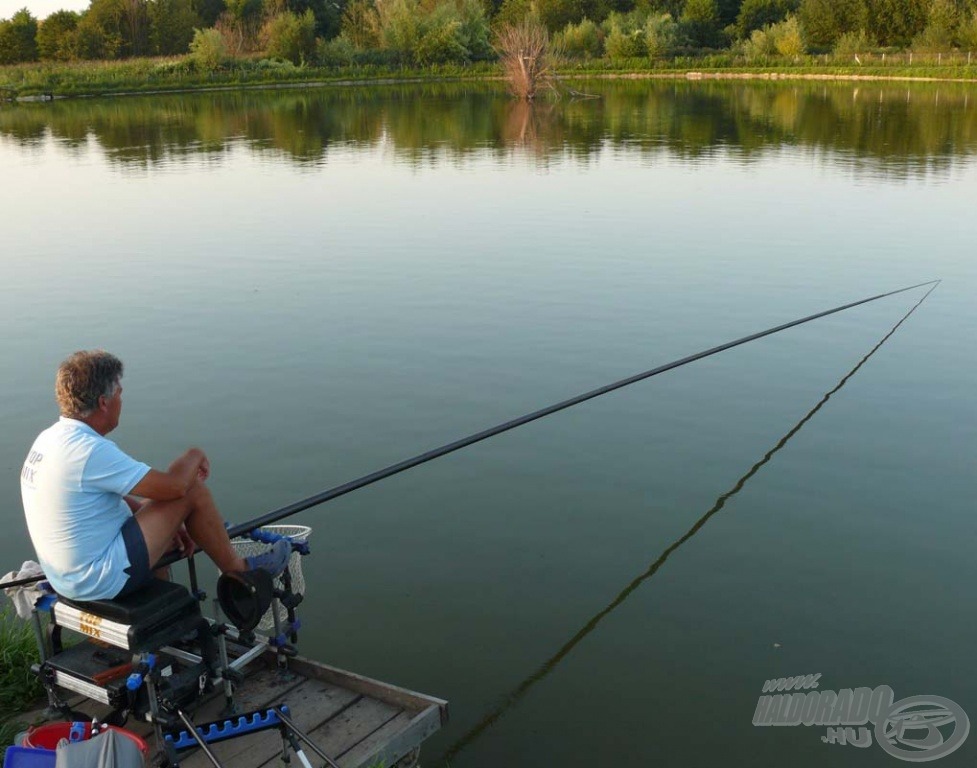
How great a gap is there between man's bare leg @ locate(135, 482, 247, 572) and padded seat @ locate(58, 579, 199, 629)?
9cm

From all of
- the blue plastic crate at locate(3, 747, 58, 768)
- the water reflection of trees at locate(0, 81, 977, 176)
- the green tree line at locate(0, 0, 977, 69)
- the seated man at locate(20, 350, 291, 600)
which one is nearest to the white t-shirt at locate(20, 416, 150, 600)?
the seated man at locate(20, 350, 291, 600)

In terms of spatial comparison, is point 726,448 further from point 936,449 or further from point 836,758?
point 836,758

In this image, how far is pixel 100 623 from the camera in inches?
118

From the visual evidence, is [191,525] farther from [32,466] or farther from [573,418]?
[573,418]

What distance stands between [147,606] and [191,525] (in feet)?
1.00

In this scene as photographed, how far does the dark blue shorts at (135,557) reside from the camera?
3053mm

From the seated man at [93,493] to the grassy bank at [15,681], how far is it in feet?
1.76

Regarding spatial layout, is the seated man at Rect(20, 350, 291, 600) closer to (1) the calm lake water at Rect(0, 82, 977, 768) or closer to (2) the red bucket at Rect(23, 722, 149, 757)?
(2) the red bucket at Rect(23, 722, 149, 757)

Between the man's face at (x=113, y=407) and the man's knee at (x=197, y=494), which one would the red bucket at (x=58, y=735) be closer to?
the man's knee at (x=197, y=494)

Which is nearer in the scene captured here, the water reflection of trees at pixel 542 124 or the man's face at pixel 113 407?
the man's face at pixel 113 407

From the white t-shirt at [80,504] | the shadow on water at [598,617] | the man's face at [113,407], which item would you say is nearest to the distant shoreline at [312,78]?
the shadow on water at [598,617]

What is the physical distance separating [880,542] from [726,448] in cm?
127

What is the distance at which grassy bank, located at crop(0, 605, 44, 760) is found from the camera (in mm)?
3287

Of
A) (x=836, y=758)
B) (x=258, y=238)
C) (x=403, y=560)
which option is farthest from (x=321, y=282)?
(x=836, y=758)
